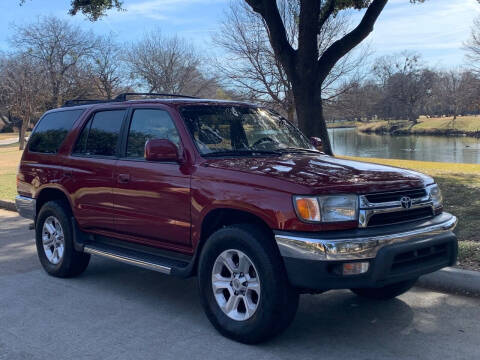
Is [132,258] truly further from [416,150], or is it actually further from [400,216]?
[416,150]

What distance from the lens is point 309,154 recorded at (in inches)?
213

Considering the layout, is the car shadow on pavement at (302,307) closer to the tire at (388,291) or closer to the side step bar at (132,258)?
the tire at (388,291)

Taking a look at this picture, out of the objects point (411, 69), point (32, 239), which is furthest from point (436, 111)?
point (32, 239)

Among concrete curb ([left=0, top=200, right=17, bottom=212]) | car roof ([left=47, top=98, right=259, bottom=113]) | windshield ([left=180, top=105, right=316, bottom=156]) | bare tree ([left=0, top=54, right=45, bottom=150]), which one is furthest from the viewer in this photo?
bare tree ([left=0, top=54, right=45, bottom=150])

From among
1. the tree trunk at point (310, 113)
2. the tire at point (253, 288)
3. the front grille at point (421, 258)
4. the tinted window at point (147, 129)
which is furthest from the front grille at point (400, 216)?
the tree trunk at point (310, 113)

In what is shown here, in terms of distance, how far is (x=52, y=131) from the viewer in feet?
22.0

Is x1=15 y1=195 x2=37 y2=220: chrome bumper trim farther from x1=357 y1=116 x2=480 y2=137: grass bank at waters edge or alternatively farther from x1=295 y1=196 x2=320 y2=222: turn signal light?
x1=357 y1=116 x2=480 y2=137: grass bank at waters edge

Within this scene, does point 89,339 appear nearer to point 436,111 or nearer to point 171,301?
point 171,301

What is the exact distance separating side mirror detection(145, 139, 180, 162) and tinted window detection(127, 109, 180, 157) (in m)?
0.36

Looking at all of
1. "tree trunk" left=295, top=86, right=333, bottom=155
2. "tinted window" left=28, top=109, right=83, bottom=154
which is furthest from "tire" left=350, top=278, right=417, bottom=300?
"tree trunk" left=295, top=86, right=333, bottom=155

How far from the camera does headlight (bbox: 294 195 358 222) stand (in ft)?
12.8

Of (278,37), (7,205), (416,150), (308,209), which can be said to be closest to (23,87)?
(416,150)

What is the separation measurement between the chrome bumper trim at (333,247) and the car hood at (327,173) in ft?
1.19

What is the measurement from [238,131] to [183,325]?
6.32ft
